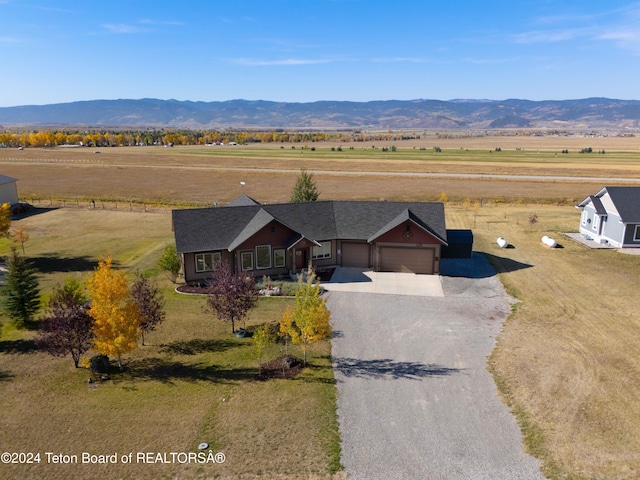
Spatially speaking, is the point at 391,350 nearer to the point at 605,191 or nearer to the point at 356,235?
the point at 356,235

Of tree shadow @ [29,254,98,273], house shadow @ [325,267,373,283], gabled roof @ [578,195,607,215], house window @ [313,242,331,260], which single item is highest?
gabled roof @ [578,195,607,215]

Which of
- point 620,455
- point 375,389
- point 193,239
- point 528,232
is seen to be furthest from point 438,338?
point 528,232

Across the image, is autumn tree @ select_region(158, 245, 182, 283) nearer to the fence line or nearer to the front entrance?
the front entrance

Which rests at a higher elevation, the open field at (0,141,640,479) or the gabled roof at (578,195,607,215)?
the gabled roof at (578,195,607,215)

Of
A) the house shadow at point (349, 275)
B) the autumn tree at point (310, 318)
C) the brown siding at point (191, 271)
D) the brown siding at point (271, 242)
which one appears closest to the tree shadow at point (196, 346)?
the autumn tree at point (310, 318)

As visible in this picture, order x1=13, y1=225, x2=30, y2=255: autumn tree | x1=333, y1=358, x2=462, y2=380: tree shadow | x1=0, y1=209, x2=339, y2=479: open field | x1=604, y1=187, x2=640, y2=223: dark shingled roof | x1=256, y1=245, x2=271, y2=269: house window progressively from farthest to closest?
x1=604, y1=187, x2=640, y2=223: dark shingled roof < x1=13, y1=225, x2=30, y2=255: autumn tree < x1=256, y1=245, x2=271, y2=269: house window < x1=333, y1=358, x2=462, y2=380: tree shadow < x1=0, y1=209, x2=339, y2=479: open field

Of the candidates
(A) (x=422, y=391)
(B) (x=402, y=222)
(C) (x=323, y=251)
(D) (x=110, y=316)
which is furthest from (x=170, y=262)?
(A) (x=422, y=391)

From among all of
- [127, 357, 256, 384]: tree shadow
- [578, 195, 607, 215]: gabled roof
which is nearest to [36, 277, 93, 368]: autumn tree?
[127, 357, 256, 384]: tree shadow
